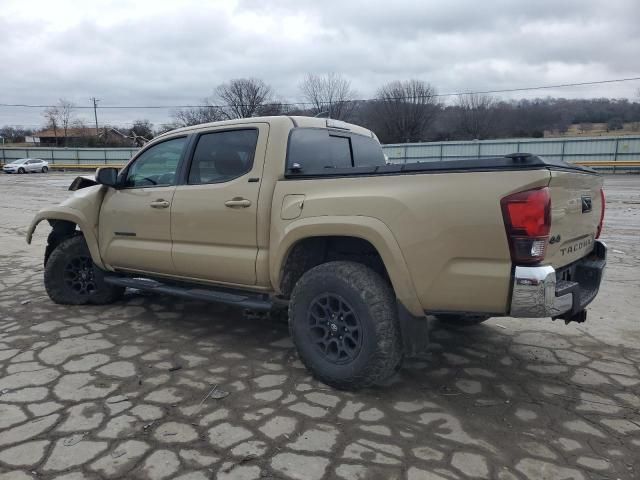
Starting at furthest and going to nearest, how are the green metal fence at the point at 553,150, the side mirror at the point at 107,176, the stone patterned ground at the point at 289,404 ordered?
1. the green metal fence at the point at 553,150
2. the side mirror at the point at 107,176
3. the stone patterned ground at the point at 289,404

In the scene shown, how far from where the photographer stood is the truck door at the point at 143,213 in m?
4.48

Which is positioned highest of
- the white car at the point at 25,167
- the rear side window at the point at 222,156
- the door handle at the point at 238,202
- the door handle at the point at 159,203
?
the rear side window at the point at 222,156

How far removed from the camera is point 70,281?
17.9 ft

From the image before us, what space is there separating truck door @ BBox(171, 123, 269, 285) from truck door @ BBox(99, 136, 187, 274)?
0.16 m

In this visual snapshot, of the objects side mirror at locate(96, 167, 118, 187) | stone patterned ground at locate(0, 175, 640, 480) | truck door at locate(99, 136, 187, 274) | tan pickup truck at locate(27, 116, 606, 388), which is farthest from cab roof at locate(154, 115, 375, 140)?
stone patterned ground at locate(0, 175, 640, 480)

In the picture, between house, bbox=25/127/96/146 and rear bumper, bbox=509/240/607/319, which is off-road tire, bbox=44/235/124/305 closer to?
rear bumper, bbox=509/240/607/319

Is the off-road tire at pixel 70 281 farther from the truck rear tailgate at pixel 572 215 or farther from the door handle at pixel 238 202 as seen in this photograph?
the truck rear tailgate at pixel 572 215

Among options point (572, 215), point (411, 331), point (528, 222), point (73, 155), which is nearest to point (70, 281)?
point (411, 331)

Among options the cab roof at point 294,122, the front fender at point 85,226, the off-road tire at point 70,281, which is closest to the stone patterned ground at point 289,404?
the off-road tire at point 70,281

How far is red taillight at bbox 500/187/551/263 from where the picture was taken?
2.73m

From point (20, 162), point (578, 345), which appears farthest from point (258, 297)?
point (20, 162)

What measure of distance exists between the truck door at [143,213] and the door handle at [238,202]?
0.75m

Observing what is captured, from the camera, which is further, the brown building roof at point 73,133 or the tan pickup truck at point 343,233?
the brown building roof at point 73,133

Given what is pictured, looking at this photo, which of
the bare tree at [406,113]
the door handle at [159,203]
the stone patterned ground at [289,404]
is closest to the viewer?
the stone patterned ground at [289,404]
